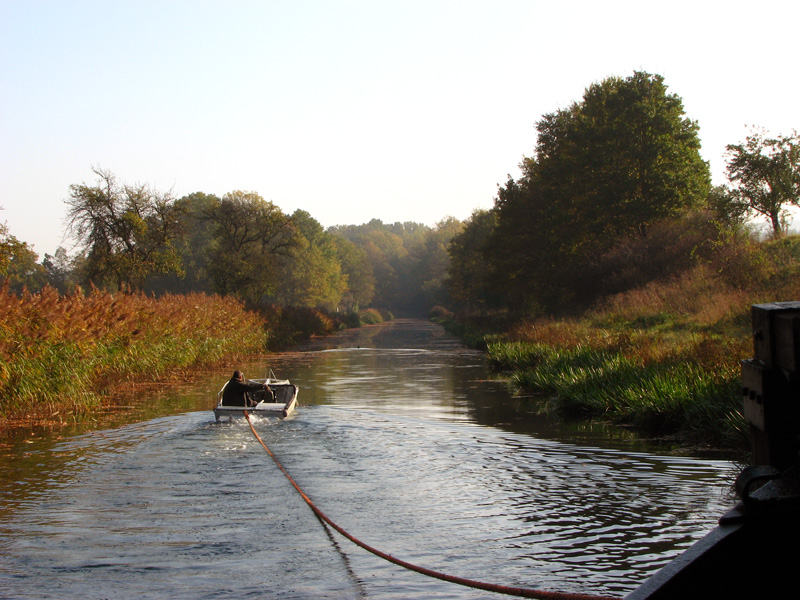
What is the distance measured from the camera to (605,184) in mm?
40125

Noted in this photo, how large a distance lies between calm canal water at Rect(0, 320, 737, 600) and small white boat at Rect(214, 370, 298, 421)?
30 cm

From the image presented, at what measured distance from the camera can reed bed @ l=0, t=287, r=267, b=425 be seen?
14109mm

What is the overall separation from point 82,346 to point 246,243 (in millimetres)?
42844

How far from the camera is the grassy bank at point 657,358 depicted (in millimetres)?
12328

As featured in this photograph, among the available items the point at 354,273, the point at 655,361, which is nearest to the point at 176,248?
the point at 655,361

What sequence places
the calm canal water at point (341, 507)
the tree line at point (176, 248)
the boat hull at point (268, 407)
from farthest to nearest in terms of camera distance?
the tree line at point (176, 248), the boat hull at point (268, 407), the calm canal water at point (341, 507)

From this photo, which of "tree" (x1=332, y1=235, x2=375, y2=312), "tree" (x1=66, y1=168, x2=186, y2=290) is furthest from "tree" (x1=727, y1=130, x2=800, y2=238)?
"tree" (x1=332, y1=235, x2=375, y2=312)

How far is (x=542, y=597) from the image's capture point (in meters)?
4.85

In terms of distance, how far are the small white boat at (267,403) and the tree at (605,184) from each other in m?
24.5

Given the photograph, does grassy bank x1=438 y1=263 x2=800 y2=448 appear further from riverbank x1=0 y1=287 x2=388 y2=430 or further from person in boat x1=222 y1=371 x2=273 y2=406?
riverbank x1=0 y1=287 x2=388 y2=430

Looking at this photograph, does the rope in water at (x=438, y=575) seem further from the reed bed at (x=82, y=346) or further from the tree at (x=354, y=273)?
the tree at (x=354, y=273)

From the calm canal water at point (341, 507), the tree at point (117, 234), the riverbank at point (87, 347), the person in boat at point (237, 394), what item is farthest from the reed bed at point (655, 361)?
the tree at point (117, 234)

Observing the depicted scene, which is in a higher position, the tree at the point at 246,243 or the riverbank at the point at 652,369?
the tree at the point at 246,243

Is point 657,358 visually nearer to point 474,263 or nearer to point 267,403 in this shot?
point 267,403
